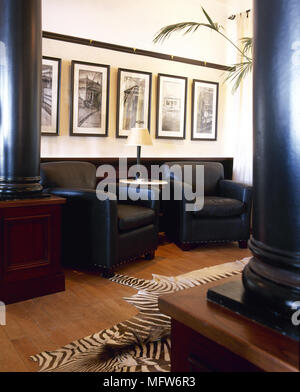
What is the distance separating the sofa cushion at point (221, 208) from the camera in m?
4.08

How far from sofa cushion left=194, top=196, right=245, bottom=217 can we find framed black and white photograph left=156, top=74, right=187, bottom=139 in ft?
3.90

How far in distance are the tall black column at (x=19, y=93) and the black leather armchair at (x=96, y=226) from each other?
Answer: 56 cm

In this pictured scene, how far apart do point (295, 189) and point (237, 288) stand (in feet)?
0.85

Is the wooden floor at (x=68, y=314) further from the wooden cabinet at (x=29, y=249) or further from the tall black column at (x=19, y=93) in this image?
the tall black column at (x=19, y=93)

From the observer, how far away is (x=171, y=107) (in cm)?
496

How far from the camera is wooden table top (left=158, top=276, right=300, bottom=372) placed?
64cm

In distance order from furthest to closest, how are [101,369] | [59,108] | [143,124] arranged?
1. [143,124]
2. [59,108]
3. [101,369]

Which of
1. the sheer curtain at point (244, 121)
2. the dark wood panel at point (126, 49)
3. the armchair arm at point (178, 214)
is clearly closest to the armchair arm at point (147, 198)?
the armchair arm at point (178, 214)

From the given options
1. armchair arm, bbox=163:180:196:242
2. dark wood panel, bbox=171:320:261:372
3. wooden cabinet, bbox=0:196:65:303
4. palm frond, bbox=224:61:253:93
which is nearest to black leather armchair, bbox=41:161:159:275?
wooden cabinet, bbox=0:196:65:303

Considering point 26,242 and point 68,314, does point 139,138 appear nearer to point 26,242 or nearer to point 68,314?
point 26,242

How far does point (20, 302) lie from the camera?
2.69 m

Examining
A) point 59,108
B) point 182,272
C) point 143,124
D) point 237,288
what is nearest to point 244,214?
point 182,272
